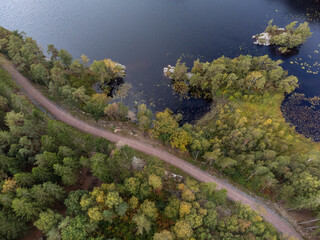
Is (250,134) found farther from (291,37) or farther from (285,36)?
(291,37)

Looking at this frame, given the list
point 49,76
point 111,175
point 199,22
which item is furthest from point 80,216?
point 199,22

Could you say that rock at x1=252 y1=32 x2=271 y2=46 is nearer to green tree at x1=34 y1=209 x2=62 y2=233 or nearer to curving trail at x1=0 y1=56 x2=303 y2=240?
curving trail at x1=0 y1=56 x2=303 y2=240

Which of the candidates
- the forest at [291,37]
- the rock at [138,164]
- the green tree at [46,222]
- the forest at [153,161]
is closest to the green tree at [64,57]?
the forest at [153,161]

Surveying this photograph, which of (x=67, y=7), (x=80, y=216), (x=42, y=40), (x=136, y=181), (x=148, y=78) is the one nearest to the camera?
(x=80, y=216)

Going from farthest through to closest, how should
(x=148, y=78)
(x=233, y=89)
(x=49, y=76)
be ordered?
(x=148, y=78) < (x=233, y=89) < (x=49, y=76)

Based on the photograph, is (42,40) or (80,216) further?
(42,40)

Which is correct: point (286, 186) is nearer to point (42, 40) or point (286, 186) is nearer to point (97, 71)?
point (97, 71)
